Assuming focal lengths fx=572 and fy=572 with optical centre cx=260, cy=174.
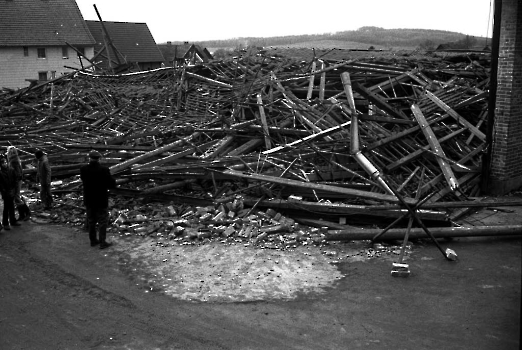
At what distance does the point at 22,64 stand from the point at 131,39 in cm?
1166

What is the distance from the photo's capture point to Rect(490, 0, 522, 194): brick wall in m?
Result: 11.3

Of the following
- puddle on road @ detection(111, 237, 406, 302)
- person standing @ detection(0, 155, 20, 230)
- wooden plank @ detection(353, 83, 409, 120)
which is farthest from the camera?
wooden plank @ detection(353, 83, 409, 120)

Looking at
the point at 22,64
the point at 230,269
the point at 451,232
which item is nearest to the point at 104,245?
the point at 230,269

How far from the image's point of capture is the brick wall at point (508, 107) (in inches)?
446

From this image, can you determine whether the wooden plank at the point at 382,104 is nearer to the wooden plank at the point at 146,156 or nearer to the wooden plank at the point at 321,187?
the wooden plank at the point at 321,187

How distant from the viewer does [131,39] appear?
56344mm

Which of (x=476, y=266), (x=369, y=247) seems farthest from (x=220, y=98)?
(x=476, y=266)

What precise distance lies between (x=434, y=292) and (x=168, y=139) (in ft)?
27.6

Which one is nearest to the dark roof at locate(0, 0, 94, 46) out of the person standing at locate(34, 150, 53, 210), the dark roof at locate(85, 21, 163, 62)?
the dark roof at locate(85, 21, 163, 62)

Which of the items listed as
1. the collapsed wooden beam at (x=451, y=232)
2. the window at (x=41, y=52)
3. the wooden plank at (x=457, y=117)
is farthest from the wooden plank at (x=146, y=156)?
the window at (x=41, y=52)

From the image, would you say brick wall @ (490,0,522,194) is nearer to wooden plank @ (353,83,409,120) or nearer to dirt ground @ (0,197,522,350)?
dirt ground @ (0,197,522,350)

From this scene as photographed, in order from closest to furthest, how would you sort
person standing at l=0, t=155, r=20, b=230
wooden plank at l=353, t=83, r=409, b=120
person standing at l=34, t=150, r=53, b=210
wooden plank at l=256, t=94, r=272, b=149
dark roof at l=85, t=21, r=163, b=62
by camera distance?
person standing at l=0, t=155, r=20, b=230, person standing at l=34, t=150, r=53, b=210, wooden plank at l=256, t=94, r=272, b=149, wooden plank at l=353, t=83, r=409, b=120, dark roof at l=85, t=21, r=163, b=62

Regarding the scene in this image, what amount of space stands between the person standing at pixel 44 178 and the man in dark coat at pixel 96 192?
224cm

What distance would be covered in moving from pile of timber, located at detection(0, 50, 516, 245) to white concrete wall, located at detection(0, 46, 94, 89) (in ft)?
103
